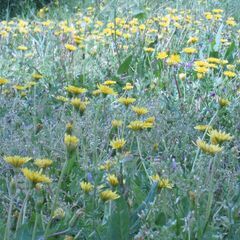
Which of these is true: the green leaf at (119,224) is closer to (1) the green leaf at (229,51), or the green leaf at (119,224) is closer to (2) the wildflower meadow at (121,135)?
(2) the wildflower meadow at (121,135)

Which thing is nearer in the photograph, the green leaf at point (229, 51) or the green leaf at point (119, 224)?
the green leaf at point (119, 224)

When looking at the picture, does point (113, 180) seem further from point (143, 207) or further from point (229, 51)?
point (229, 51)

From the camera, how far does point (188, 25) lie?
392 centimetres

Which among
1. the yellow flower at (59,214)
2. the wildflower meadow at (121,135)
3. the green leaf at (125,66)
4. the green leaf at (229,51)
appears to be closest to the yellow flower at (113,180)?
the wildflower meadow at (121,135)

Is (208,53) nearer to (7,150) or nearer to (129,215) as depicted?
(7,150)

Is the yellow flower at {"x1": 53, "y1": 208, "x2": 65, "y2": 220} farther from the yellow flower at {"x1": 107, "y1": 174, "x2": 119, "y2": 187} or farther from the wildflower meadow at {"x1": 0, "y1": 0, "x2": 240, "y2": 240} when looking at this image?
the yellow flower at {"x1": 107, "y1": 174, "x2": 119, "y2": 187}

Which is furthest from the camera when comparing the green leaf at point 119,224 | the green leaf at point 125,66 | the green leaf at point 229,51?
the green leaf at point 229,51

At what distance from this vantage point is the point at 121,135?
2.05 meters

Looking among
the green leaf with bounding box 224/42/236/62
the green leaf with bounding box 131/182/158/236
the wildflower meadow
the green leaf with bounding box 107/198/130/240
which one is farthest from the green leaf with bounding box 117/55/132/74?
the green leaf with bounding box 107/198/130/240

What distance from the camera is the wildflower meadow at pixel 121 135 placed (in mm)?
1372

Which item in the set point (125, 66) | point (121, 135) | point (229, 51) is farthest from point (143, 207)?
point (229, 51)

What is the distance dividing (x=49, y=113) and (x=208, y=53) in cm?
121

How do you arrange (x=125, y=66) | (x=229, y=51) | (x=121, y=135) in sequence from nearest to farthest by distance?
(x=121, y=135) < (x=125, y=66) < (x=229, y=51)

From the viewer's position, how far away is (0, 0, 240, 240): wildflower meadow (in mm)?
1372
